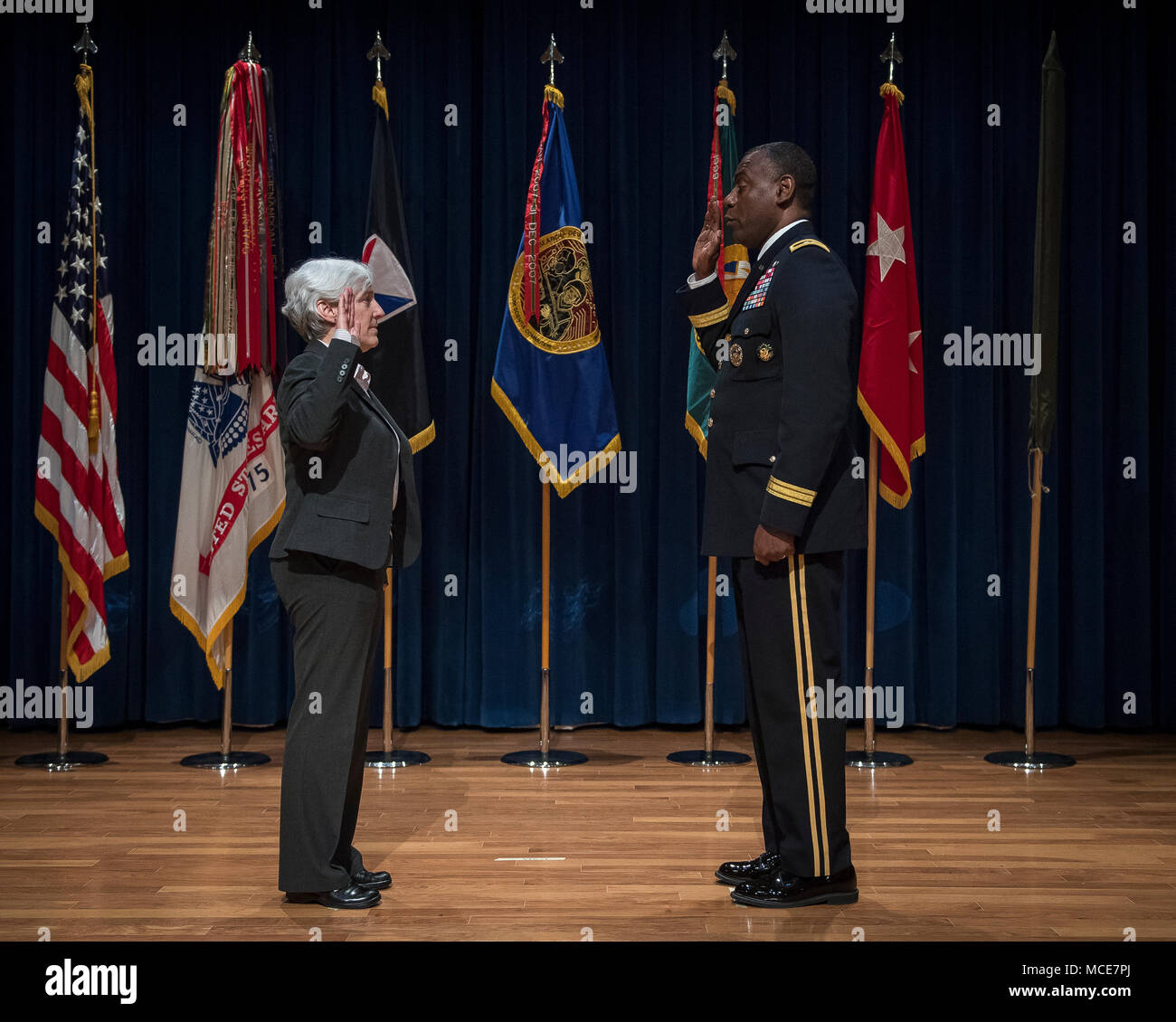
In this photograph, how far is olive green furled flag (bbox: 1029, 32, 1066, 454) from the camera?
4672 millimetres

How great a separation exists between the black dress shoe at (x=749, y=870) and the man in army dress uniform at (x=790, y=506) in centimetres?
2

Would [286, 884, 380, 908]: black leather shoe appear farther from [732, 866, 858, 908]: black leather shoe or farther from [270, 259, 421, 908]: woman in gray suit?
[732, 866, 858, 908]: black leather shoe

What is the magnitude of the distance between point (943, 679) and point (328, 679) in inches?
129

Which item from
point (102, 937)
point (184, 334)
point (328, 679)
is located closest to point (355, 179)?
point (184, 334)

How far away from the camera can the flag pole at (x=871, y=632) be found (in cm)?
469

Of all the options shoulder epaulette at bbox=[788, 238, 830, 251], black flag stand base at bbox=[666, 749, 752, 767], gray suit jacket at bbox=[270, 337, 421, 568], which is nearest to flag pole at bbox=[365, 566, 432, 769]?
black flag stand base at bbox=[666, 749, 752, 767]

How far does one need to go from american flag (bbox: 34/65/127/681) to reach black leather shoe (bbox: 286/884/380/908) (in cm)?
214

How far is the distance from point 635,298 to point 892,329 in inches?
45.2

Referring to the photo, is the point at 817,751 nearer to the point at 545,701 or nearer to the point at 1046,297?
the point at 545,701

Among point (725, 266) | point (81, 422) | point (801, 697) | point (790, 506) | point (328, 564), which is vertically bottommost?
point (801, 697)

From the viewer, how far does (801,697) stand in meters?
2.81

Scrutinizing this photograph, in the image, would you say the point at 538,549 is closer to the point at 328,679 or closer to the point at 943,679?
the point at 943,679

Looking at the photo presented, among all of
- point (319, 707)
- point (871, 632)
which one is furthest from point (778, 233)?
point (871, 632)

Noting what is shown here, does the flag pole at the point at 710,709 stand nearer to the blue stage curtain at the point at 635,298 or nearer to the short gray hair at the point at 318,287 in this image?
the blue stage curtain at the point at 635,298
